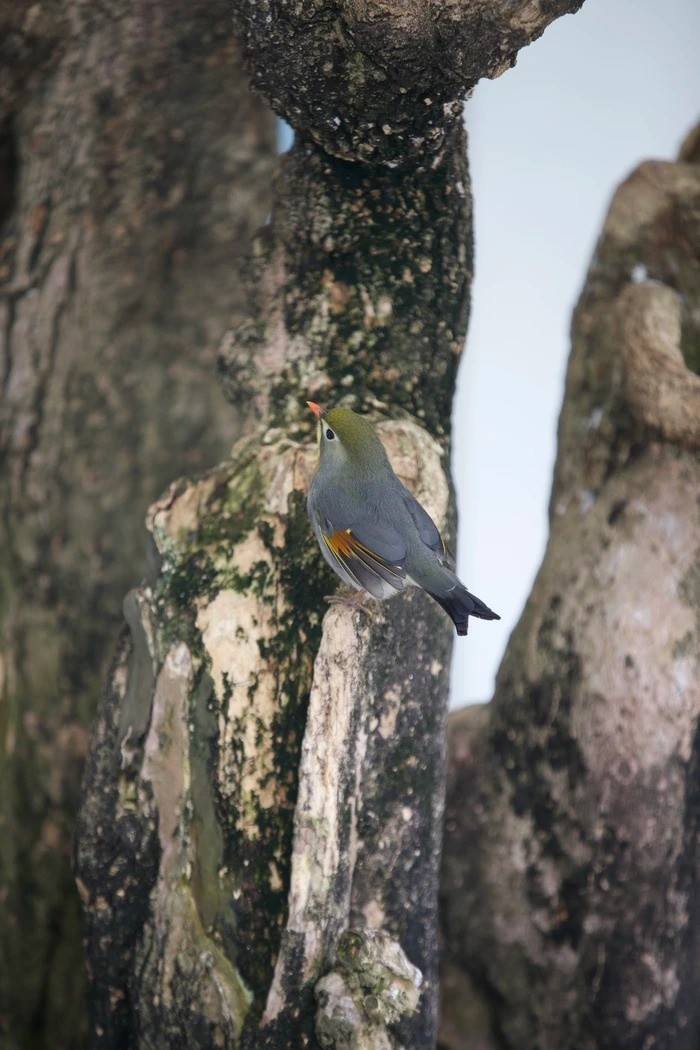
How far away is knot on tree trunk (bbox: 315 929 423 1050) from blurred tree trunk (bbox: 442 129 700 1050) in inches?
15.4

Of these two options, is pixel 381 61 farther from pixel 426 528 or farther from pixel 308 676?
pixel 308 676

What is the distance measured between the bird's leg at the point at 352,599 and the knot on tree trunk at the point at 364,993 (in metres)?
0.37

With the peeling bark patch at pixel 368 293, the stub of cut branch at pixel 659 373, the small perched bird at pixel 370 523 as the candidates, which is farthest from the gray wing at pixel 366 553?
the stub of cut branch at pixel 659 373

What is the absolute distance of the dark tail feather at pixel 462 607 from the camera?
1.23 meters

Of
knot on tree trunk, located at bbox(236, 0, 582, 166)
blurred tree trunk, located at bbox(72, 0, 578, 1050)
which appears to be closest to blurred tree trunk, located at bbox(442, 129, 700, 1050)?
blurred tree trunk, located at bbox(72, 0, 578, 1050)

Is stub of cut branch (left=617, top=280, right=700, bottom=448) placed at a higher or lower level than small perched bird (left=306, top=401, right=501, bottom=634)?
higher

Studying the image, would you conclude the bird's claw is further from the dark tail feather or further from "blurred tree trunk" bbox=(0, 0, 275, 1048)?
"blurred tree trunk" bbox=(0, 0, 275, 1048)

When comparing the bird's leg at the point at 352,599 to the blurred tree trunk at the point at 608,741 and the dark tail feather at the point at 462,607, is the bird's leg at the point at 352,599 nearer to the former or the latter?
the dark tail feather at the point at 462,607

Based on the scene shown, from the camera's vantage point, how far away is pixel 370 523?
1323 millimetres

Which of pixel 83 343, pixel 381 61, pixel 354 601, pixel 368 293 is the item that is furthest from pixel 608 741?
pixel 83 343

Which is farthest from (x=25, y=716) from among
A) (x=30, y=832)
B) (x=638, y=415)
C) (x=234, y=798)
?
(x=638, y=415)

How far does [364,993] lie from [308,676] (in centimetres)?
36

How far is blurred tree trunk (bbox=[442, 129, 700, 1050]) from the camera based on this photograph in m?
1.58

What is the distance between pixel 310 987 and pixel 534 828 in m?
0.48
